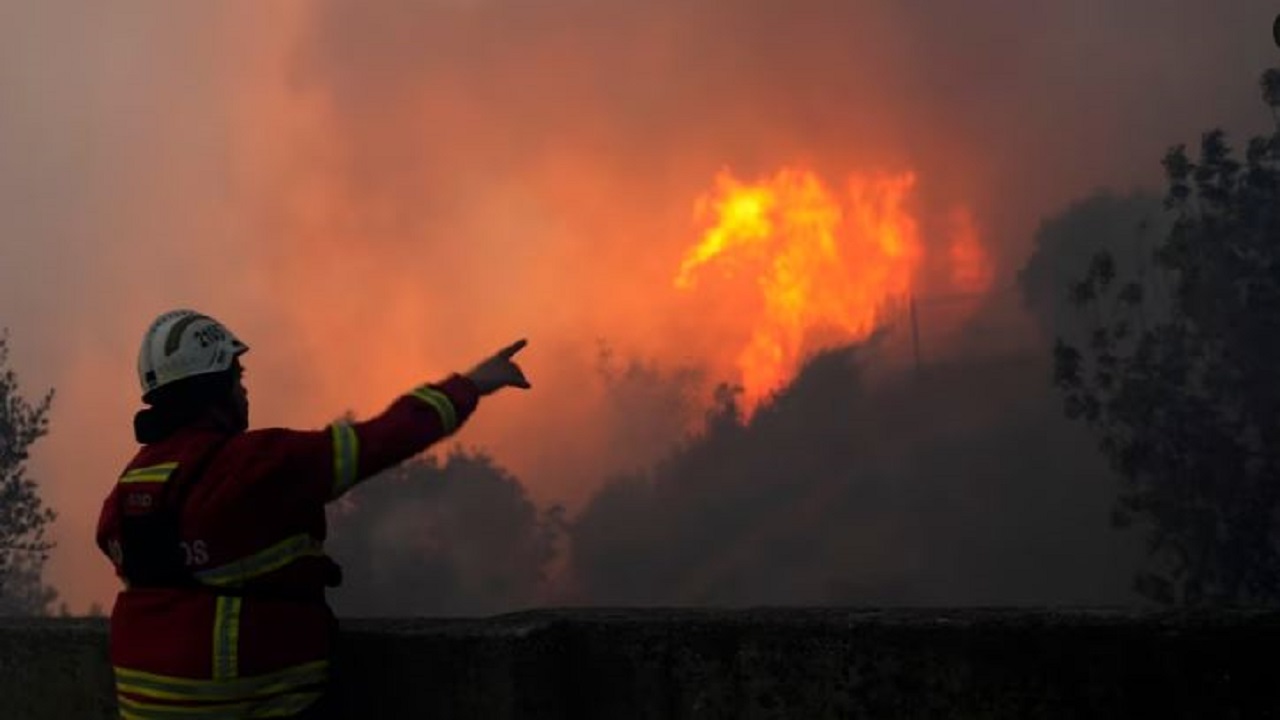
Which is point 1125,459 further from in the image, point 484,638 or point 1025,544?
point 1025,544

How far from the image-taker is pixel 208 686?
8.34ft

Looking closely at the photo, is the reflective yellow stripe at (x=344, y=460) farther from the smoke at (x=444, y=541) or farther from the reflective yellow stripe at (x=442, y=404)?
the smoke at (x=444, y=541)

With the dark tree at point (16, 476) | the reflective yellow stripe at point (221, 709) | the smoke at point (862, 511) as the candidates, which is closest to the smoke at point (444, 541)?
the smoke at point (862, 511)

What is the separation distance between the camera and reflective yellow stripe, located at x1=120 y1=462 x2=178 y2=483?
102 inches

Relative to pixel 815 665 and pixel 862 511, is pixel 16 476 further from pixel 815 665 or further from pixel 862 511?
pixel 862 511

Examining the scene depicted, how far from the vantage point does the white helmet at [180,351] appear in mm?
2783

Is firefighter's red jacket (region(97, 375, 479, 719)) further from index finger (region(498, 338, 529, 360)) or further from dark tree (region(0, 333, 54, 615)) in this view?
dark tree (region(0, 333, 54, 615))

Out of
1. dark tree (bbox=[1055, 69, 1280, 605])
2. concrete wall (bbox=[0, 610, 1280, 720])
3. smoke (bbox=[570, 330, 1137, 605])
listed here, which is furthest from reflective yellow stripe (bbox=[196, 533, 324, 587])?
smoke (bbox=[570, 330, 1137, 605])

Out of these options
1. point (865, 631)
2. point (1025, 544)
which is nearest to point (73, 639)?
point (865, 631)

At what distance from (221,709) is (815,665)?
152 centimetres

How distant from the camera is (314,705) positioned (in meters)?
2.81

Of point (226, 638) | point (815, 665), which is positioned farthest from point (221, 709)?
point (815, 665)

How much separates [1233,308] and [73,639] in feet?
123

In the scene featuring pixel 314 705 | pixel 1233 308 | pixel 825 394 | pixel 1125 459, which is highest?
pixel 825 394
